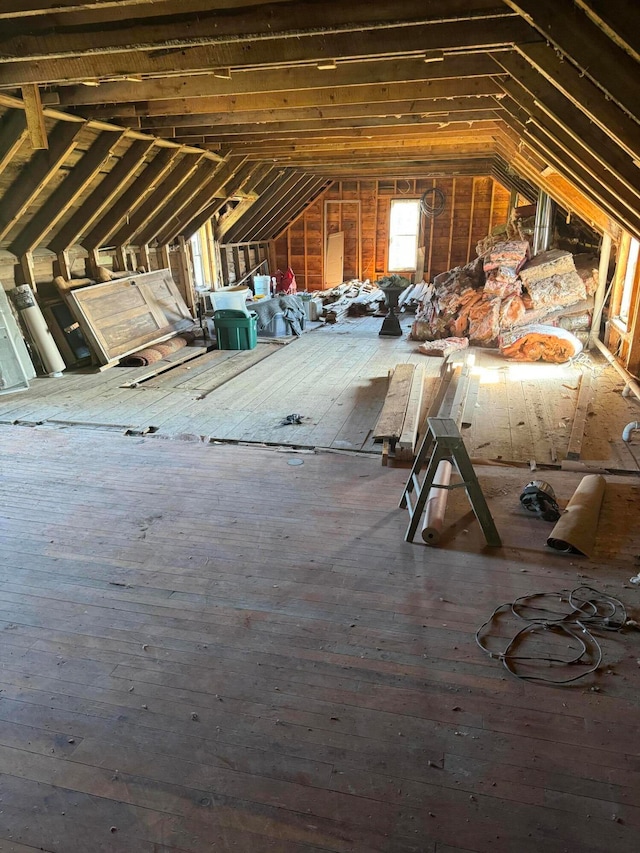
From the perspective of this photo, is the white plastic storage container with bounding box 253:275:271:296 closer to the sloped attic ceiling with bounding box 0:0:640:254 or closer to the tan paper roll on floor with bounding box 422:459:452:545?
the sloped attic ceiling with bounding box 0:0:640:254

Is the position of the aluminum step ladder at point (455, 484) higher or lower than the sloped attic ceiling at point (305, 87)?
lower

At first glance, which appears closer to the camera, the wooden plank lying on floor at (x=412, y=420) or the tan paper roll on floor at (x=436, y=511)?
the tan paper roll on floor at (x=436, y=511)

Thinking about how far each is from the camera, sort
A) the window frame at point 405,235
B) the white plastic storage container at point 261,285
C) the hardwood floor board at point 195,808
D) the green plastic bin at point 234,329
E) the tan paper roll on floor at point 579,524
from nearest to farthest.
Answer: the hardwood floor board at point 195,808 < the tan paper roll on floor at point 579,524 < the green plastic bin at point 234,329 < the white plastic storage container at point 261,285 < the window frame at point 405,235

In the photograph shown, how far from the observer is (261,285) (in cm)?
1362

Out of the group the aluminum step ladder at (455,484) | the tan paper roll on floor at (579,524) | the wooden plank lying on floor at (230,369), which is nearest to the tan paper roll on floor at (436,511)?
the aluminum step ladder at (455,484)

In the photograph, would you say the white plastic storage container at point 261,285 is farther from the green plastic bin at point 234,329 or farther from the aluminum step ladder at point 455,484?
the aluminum step ladder at point 455,484

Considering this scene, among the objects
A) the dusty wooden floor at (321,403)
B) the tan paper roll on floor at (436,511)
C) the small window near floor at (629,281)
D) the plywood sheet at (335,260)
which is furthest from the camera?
the plywood sheet at (335,260)

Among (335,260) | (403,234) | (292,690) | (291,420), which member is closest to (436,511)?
(292,690)

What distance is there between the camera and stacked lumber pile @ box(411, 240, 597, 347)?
8461 millimetres

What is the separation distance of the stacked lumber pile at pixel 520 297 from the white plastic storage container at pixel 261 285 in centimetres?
584

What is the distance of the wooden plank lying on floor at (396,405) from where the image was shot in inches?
188

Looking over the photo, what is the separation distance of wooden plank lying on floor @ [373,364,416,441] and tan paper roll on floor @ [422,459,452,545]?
40.7 inches

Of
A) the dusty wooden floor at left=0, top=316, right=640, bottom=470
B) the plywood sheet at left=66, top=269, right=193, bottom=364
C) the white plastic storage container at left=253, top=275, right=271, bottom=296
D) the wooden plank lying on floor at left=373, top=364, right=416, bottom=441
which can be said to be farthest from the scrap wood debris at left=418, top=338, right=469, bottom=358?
the white plastic storage container at left=253, top=275, right=271, bottom=296

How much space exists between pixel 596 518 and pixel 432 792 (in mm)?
2126
